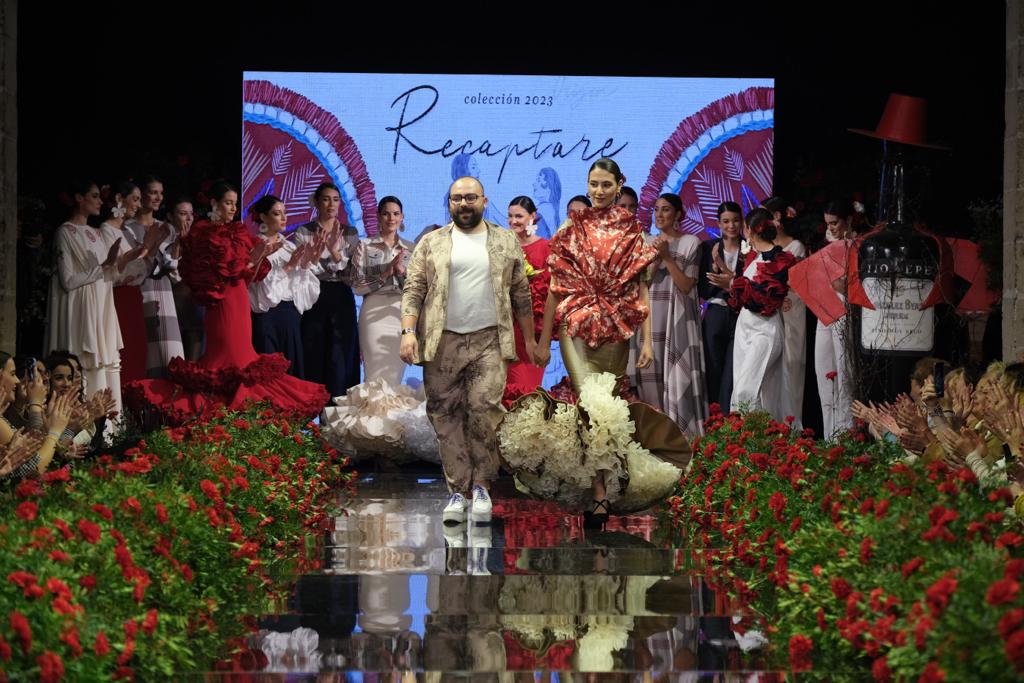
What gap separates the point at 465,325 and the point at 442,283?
7.6 inches

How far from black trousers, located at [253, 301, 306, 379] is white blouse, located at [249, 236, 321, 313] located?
61 mm

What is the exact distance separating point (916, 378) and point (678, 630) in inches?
102

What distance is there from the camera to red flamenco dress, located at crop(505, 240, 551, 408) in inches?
337

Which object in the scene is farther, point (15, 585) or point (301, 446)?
point (301, 446)

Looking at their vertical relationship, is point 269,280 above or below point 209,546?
above

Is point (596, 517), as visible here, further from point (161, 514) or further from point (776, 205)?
point (776, 205)

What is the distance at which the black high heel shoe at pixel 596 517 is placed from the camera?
6.09 m

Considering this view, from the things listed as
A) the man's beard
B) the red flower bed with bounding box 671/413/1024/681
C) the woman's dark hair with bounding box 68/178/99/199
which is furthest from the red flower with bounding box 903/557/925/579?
the woman's dark hair with bounding box 68/178/99/199

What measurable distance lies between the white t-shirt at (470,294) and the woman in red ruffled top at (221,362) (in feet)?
7.38

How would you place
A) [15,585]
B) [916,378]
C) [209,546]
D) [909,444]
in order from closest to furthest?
[15,585], [209,546], [909,444], [916,378]

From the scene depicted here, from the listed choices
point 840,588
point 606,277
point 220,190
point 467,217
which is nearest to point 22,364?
point 467,217

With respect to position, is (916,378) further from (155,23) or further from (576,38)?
(155,23)

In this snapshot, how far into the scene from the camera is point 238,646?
385 centimetres

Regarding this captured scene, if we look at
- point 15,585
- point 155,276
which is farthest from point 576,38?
point 15,585
